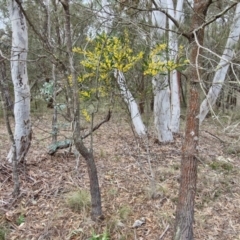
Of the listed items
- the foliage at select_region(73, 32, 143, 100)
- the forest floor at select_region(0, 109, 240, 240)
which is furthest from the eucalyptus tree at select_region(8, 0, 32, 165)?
the foliage at select_region(73, 32, 143, 100)

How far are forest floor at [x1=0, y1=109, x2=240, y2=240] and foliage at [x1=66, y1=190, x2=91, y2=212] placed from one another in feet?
0.04

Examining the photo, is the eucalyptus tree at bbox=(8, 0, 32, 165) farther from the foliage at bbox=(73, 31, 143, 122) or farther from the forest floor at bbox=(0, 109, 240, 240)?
the foliage at bbox=(73, 31, 143, 122)

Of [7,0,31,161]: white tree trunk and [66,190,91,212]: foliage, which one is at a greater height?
[7,0,31,161]: white tree trunk

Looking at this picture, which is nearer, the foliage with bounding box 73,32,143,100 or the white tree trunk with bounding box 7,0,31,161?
the foliage with bounding box 73,32,143,100

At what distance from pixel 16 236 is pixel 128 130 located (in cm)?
443

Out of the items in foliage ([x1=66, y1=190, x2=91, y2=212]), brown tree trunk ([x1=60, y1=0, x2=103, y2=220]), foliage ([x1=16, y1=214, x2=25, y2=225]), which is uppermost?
brown tree trunk ([x1=60, y1=0, x2=103, y2=220])

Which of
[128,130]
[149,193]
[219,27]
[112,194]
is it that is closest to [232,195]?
[149,193]

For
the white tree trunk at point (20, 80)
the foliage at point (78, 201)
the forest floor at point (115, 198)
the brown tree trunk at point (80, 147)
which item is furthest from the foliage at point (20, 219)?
the white tree trunk at point (20, 80)

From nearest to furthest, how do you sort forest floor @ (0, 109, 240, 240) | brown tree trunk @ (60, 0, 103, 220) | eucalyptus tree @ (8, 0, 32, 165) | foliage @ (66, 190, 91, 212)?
brown tree trunk @ (60, 0, 103, 220) → forest floor @ (0, 109, 240, 240) → foliage @ (66, 190, 91, 212) → eucalyptus tree @ (8, 0, 32, 165)

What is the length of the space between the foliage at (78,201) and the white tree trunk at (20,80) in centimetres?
105

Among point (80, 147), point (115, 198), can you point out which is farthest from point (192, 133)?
point (115, 198)

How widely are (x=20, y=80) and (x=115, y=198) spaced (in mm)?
1933

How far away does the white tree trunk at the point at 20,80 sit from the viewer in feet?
11.9

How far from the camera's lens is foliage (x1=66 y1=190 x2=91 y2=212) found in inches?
126
